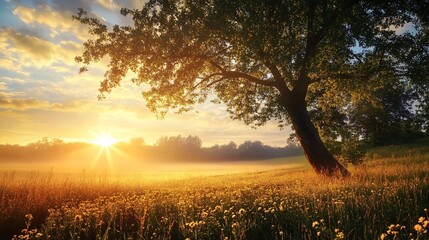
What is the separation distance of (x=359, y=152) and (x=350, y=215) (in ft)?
63.3

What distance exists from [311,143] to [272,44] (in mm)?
6844

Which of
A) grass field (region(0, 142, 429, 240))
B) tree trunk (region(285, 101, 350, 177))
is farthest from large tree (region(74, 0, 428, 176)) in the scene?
grass field (region(0, 142, 429, 240))

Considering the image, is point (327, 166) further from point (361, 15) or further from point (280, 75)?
point (361, 15)

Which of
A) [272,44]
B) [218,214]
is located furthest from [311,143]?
[218,214]

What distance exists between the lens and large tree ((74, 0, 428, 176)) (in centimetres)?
1499

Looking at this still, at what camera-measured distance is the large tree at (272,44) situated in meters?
15.0

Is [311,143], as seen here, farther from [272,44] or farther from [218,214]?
[218,214]

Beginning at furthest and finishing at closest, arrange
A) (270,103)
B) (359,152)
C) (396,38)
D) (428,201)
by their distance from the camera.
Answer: (359,152)
(270,103)
(396,38)
(428,201)

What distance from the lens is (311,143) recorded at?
18.3 meters

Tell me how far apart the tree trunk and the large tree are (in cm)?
6

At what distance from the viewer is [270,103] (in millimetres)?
22438

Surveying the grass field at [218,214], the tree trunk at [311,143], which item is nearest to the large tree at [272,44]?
the tree trunk at [311,143]

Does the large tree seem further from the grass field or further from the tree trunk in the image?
the grass field

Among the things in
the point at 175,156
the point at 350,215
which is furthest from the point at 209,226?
the point at 175,156
